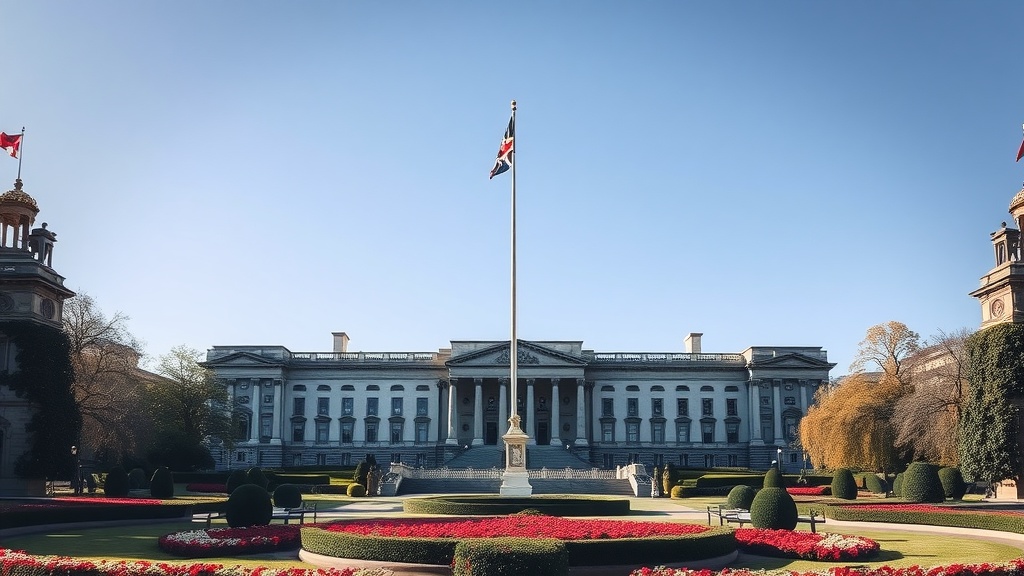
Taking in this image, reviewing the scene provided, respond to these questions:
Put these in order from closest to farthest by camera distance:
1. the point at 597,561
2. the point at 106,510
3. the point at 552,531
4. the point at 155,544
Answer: the point at 597,561 → the point at 552,531 → the point at 155,544 → the point at 106,510

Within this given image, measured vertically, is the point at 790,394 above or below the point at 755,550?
above

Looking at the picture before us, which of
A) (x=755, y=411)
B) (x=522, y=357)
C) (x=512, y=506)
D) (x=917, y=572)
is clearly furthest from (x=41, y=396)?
(x=755, y=411)

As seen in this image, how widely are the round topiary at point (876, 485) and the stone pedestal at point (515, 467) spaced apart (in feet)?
75.3

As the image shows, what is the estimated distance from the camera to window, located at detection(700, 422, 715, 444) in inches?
3944

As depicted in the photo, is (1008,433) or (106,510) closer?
(106,510)

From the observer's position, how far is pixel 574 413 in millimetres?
100375

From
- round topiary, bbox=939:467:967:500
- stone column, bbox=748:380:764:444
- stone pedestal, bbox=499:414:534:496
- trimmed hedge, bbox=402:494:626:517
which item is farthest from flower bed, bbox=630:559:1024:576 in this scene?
stone column, bbox=748:380:764:444

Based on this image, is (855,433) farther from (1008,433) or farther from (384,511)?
(384,511)

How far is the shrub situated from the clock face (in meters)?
37.7

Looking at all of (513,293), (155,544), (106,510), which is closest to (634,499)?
(513,293)

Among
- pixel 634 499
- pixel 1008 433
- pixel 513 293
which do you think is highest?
pixel 513 293

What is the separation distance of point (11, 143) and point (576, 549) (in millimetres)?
40066

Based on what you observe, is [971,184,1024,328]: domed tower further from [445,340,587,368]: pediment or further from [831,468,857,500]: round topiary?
[445,340,587,368]: pediment

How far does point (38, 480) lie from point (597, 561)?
3586 centimetres
